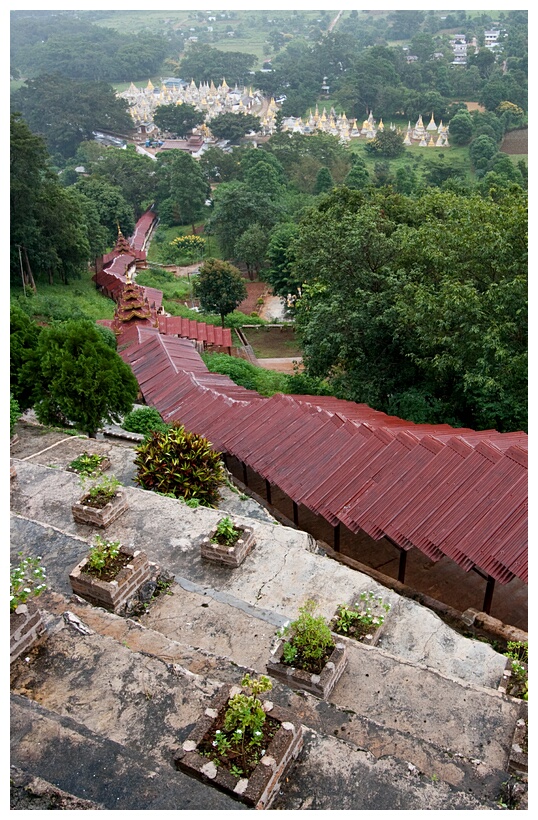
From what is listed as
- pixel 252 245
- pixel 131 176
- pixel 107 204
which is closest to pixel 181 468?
pixel 252 245

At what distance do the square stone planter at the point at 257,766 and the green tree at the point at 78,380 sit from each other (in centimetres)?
955

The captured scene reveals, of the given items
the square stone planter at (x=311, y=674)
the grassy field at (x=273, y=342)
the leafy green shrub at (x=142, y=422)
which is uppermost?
the square stone planter at (x=311, y=674)

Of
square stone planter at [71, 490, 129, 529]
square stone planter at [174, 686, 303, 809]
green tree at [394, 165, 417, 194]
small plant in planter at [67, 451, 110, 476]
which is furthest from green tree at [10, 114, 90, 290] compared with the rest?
square stone planter at [174, 686, 303, 809]

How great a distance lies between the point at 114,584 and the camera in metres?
8.36

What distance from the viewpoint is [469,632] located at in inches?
380

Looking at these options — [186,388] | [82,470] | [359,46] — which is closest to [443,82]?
[359,46]

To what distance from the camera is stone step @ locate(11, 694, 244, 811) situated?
16.3 ft

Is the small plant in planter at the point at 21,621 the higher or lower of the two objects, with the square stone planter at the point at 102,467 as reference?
higher

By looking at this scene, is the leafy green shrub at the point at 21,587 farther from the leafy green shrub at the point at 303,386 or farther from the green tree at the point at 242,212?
the green tree at the point at 242,212

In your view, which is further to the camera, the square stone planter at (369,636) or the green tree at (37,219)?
the green tree at (37,219)

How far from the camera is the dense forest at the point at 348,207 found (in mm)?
15336

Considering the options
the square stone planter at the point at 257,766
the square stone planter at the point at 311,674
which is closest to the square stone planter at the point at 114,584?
the square stone planter at the point at 311,674

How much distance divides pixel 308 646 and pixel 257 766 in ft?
6.59

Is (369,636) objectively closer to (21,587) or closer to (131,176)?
(21,587)
